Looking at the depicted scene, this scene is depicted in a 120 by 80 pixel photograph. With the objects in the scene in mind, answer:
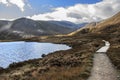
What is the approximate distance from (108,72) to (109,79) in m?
3.91

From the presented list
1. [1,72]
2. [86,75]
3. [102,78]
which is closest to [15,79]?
[86,75]

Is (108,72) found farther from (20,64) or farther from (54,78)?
(20,64)

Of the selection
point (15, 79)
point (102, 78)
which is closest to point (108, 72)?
point (102, 78)

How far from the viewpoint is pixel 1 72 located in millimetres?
44219

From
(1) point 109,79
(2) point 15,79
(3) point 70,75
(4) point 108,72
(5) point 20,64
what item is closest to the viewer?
(1) point 109,79

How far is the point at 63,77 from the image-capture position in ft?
77.4

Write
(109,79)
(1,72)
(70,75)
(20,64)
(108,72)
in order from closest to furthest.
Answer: (109,79) < (70,75) < (108,72) < (1,72) < (20,64)

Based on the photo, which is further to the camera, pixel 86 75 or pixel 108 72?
pixel 108 72

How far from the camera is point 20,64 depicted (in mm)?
53125

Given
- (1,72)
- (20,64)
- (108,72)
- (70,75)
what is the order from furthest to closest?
(20,64)
(1,72)
(108,72)
(70,75)

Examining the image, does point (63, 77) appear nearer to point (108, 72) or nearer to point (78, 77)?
point (78, 77)

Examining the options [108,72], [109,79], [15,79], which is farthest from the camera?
[15,79]

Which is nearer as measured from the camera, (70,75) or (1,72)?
(70,75)

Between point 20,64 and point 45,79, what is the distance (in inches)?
1204
